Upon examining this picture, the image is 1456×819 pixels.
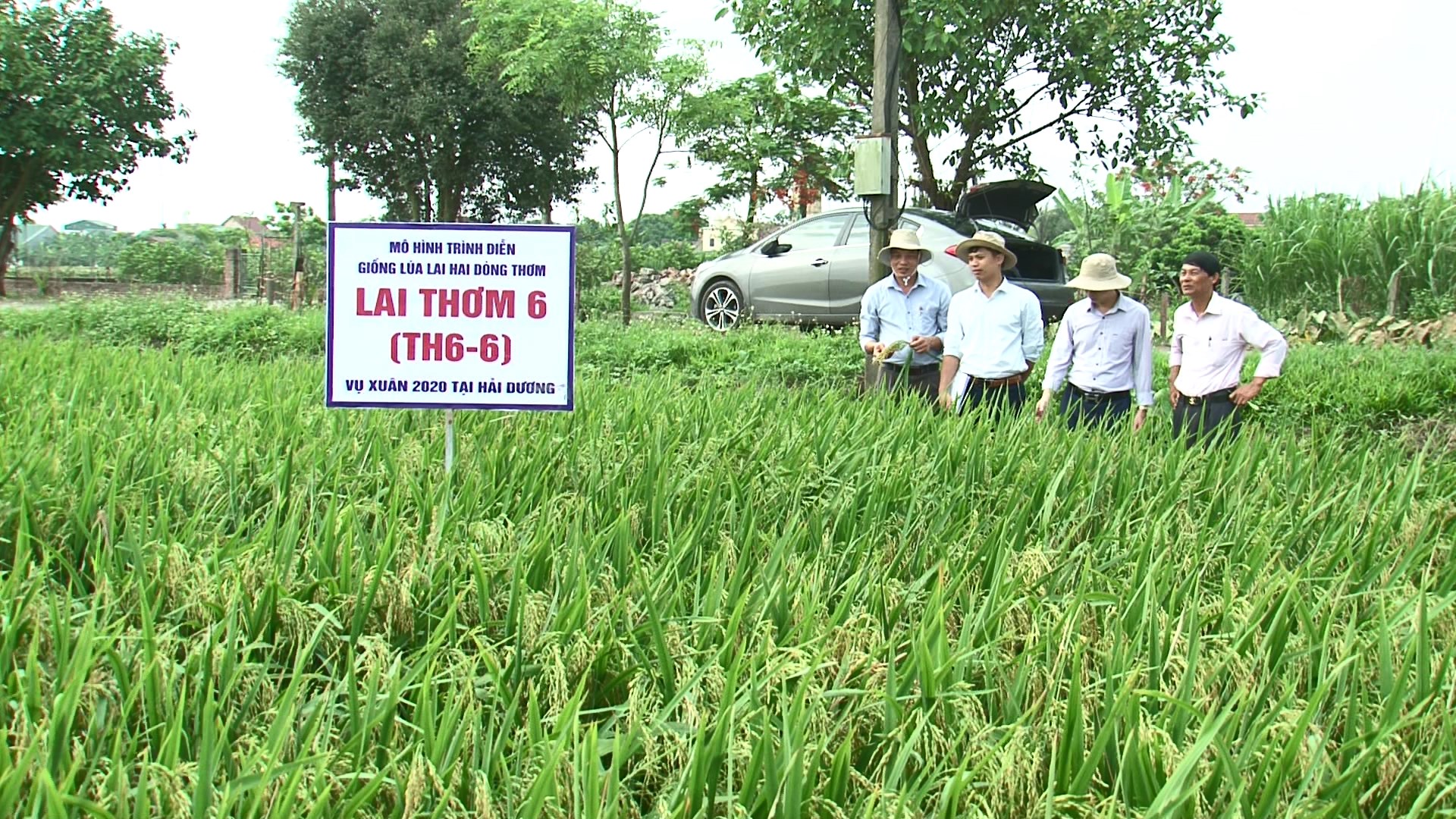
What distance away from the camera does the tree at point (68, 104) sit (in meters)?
20.8

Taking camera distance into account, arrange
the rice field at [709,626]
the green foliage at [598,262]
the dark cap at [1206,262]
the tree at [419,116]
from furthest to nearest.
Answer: the tree at [419,116], the green foliage at [598,262], the dark cap at [1206,262], the rice field at [709,626]

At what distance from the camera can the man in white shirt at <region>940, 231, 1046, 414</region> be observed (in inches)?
202

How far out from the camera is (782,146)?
19.4 m

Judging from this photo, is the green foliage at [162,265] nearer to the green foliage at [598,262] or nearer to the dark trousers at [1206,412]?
the green foliage at [598,262]

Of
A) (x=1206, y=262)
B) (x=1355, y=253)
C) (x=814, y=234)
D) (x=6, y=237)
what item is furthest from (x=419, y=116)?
(x=1206, y=262)

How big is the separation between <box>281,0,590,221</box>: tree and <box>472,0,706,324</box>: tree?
27.4ft

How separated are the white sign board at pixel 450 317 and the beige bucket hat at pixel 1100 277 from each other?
8.62ft

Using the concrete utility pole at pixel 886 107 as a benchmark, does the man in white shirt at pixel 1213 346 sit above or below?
below

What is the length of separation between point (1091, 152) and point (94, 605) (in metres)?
13.1

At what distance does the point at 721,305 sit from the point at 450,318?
27.5 ft

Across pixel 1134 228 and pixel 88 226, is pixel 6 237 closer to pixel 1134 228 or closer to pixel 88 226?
pixel 1134 228

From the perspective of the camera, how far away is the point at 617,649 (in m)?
1.97

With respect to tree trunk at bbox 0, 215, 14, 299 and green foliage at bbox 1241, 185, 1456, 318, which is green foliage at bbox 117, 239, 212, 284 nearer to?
tree trunk at bbox 0, 215, 14, 299

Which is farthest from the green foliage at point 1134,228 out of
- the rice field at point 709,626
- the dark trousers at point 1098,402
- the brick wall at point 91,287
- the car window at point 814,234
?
the brick wall at point 91,287
